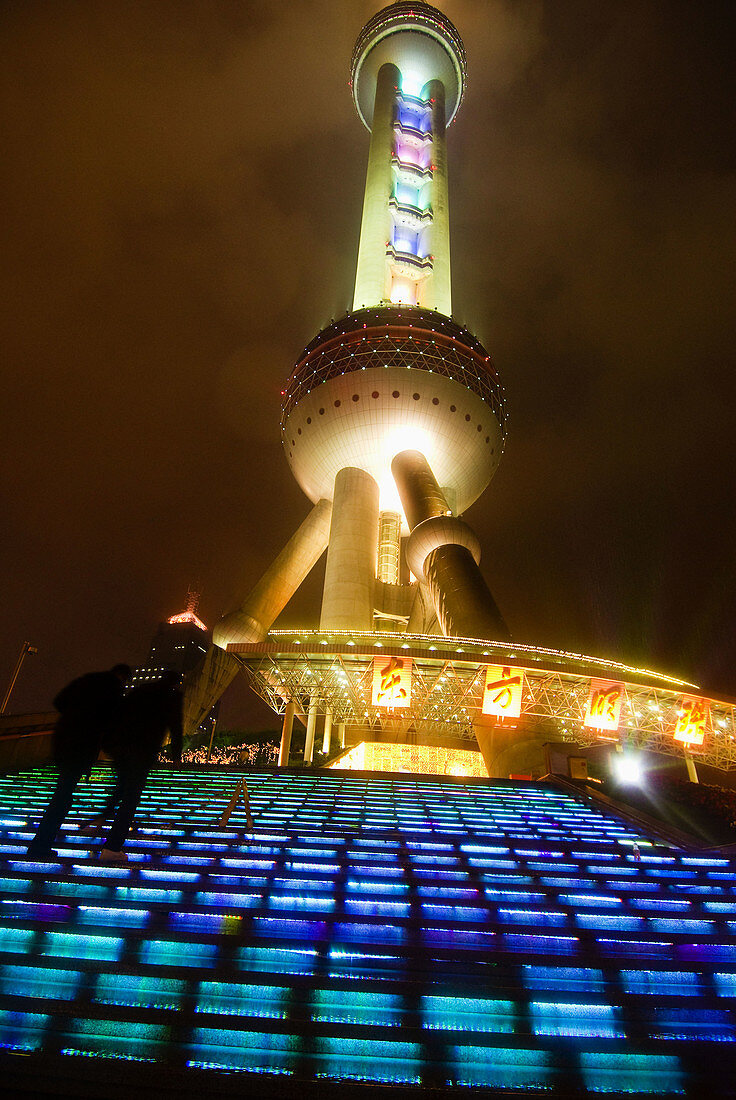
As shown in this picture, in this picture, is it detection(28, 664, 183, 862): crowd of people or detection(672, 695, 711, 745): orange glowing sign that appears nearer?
detection(28, 664, 183, 862): crowd of people

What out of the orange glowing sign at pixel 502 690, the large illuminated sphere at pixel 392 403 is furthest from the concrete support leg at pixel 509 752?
the large illuminated sphere at pixel 392 403

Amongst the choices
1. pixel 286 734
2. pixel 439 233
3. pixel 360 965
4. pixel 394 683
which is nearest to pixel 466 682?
pixel 394 683

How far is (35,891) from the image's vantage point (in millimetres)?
4520

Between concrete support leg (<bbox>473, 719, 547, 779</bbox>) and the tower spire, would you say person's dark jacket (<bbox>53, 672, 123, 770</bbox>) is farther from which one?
the tower spire

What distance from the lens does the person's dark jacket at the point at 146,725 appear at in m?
5.60

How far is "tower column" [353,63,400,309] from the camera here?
46.5m

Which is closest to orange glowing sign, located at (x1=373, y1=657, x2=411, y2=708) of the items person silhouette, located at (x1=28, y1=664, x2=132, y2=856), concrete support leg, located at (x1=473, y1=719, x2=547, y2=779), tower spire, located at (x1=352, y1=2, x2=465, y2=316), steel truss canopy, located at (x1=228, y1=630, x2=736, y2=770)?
steel truss canopy, located at (x1=228, y1=630, x2=736, y2=770)

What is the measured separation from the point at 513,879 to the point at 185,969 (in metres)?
2.81

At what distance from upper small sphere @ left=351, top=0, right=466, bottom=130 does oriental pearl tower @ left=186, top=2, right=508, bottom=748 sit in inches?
317

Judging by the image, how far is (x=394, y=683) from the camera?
2094 cm

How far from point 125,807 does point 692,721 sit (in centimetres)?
2263

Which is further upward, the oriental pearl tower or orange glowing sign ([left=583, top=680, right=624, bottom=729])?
the oriental pearl tower

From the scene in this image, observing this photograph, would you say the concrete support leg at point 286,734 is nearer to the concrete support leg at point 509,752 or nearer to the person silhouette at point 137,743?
the concrete support leg at point 509,752

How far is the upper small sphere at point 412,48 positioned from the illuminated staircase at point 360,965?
69286 millimetres
